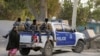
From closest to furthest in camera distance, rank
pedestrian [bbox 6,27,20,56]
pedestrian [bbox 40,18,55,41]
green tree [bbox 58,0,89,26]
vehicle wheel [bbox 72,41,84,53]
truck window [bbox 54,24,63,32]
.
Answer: pedestrian [bbox 6,27,20,56] < pedestrian [bbox 40,18,55,41] < truck window [bbox 54,24,63,32] < vehicle wheel [bbox 72,41,84,53] < green tree [bbox 58,0,89,26]

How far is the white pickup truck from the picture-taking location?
18062 mm

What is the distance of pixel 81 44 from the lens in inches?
846

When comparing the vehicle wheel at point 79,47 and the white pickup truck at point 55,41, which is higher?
the white pickup truck at point 55,41

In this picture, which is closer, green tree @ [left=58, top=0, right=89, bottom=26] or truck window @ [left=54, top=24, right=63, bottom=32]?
truck window @ [left=54, top=24, right=63, bottom=32]

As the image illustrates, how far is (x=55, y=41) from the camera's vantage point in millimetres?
19016

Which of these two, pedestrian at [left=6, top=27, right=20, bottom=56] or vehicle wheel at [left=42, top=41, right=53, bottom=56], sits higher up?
pedestrian at [left=6, top=27, right=20, bottom=56]

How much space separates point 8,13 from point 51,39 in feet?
115

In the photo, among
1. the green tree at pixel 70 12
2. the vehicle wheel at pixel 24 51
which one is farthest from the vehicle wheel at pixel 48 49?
the green tree at pixel 70 12

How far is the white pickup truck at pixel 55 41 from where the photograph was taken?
59.3 ft

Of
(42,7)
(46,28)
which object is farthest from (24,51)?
(42,7)

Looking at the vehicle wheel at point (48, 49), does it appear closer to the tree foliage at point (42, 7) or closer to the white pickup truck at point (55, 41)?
the white pickup truck at point (55, 41)

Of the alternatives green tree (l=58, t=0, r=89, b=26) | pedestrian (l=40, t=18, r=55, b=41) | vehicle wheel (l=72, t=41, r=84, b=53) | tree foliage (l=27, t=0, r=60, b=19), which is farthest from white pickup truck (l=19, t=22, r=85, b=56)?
green tree (l=58, t=0, r=89, b=26)

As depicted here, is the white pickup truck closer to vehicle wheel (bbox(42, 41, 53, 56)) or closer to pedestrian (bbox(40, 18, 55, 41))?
vehicle wheel (bbox(42, 41, 53, 56))

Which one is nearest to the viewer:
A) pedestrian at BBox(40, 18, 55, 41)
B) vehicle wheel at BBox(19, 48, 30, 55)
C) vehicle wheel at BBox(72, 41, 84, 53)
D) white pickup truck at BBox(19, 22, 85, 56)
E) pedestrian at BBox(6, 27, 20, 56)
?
pedestrian at BBox(6, 27, 20, 56)
